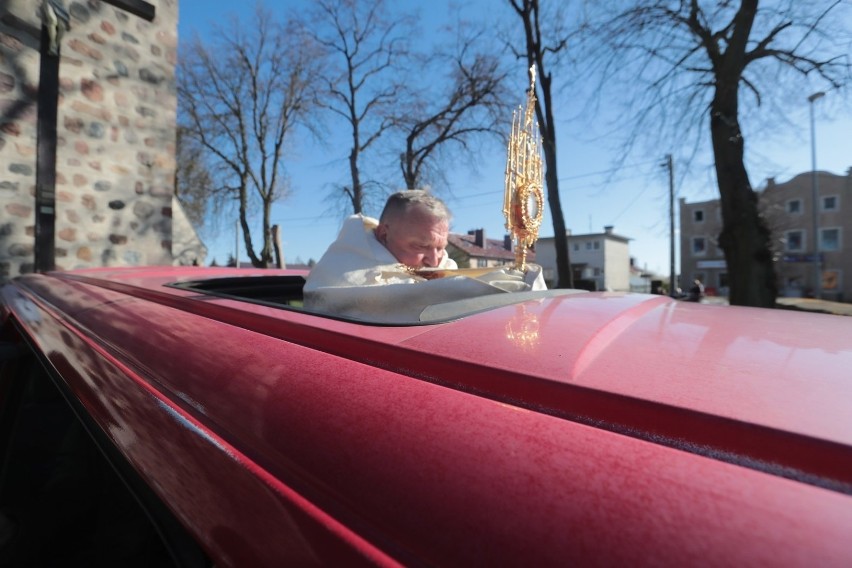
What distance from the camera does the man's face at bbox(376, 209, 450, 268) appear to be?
68.8 inches

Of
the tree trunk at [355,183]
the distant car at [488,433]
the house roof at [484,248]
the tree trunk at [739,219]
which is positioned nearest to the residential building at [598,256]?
the house roof at [484,248]

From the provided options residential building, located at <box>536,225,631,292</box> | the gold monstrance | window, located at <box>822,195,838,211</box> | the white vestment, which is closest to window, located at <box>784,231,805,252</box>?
window, located at <box>822,195,838,211</box>

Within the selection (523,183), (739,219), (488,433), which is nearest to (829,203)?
(739,219)

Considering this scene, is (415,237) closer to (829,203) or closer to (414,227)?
(414,227)

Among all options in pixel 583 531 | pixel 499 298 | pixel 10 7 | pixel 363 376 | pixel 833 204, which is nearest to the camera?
pixel 583 531

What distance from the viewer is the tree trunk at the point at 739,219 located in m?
7.09

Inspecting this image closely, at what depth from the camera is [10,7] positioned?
17.2 ft

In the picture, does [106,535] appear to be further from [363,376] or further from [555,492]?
[555,492]

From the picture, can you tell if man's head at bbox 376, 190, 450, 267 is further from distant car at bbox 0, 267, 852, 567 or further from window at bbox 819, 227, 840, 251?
window at bbox 819, 227, 840, 251

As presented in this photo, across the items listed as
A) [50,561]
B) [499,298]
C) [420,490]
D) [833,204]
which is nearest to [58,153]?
[50,561]

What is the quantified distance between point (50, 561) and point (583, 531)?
205 centimetres

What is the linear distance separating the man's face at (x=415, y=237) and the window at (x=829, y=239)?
42515mm

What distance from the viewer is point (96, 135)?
19.6ft

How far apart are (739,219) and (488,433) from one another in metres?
8.37
